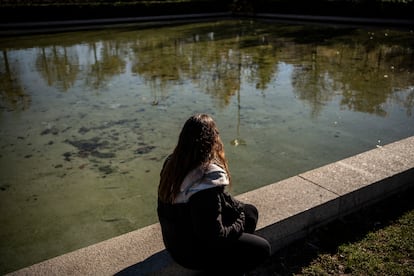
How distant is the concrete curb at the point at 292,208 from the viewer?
2.66 meters

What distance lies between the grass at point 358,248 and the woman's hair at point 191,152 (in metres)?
1.04

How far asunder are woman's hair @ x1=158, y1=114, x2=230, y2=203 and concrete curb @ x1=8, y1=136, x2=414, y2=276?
63cm

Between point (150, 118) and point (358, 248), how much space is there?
15.3 ft

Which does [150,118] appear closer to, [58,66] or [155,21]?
[58,66]

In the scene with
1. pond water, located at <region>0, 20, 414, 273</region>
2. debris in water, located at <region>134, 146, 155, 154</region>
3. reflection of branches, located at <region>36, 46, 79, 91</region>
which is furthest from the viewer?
reflection of branches, located at <region>36, 46, 79, 91</region>

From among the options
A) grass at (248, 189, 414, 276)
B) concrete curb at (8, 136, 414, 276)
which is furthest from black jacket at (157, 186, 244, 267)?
grass at (248, 189, 414, 276)

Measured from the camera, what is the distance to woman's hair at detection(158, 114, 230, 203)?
7.57 feet

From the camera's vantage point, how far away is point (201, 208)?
2229mm

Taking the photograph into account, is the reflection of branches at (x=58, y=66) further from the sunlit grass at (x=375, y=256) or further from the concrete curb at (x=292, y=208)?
the sunlit grass at (x=375, y=256)

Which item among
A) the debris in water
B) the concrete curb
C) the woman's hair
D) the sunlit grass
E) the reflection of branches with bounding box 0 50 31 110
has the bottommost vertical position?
the debris in water

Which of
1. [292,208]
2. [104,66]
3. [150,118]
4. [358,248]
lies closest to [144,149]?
[150,118]

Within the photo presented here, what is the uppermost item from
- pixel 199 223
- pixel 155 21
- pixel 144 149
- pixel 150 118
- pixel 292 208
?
pixel 155 21

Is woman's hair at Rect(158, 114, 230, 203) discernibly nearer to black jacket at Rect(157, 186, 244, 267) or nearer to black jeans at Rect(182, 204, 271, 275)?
black jacket at Rect(157, 186, 244, 267)

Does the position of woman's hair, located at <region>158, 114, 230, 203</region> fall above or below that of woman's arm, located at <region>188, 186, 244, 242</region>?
above
